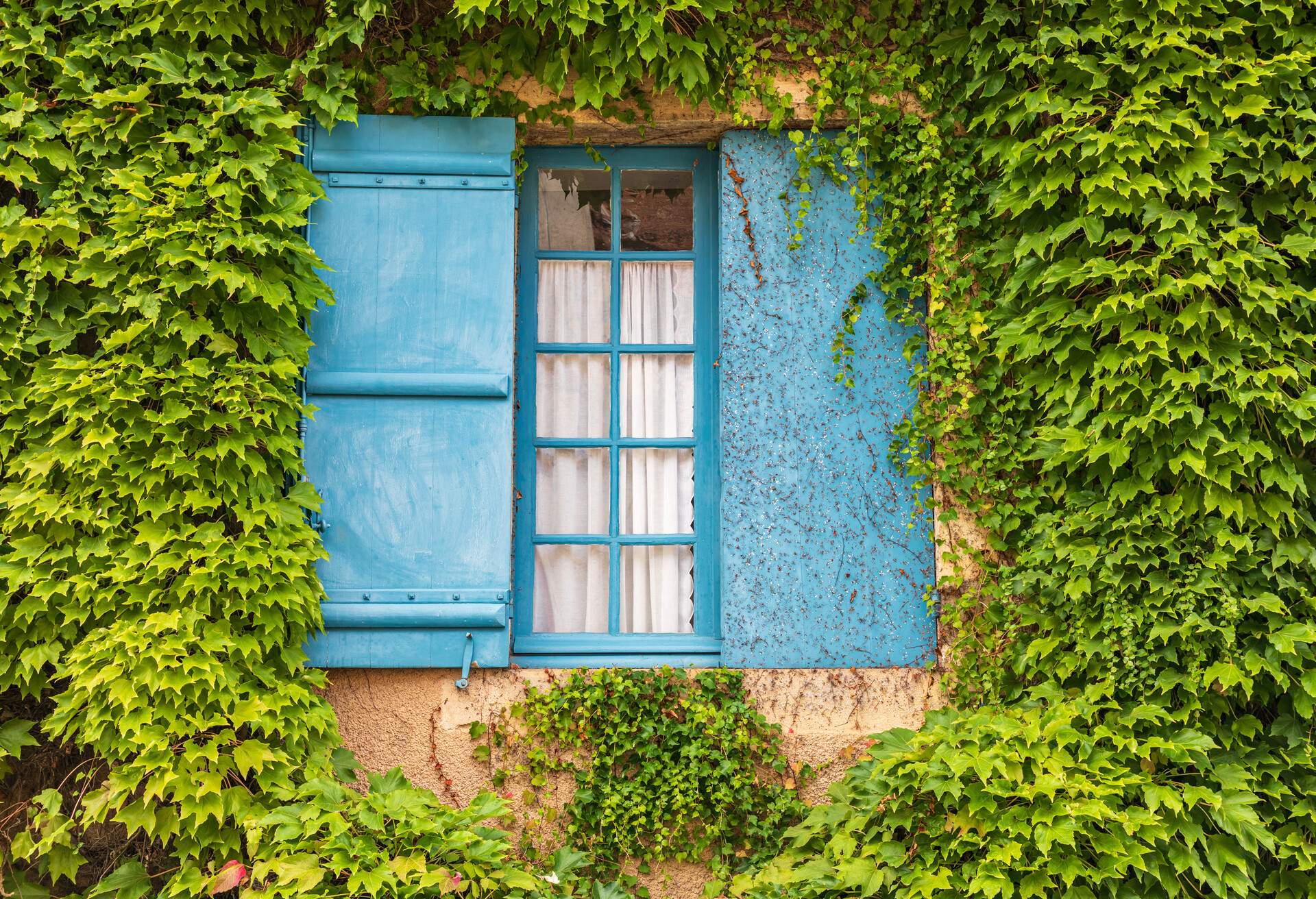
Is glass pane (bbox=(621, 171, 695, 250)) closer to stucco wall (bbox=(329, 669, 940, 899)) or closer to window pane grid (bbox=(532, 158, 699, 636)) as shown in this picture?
window pane grid (bbox=(532, 158, 699, 636))

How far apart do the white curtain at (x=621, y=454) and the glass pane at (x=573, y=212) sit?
0.10 metres

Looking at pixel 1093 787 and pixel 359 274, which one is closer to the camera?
pixel 1093 787

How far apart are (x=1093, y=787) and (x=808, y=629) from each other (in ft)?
3.66

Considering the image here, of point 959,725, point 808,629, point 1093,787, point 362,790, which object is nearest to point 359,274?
point 362,790

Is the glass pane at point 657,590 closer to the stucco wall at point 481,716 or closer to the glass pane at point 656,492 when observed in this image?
the glass pane at point 656,492

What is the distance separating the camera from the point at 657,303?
12.8 ft

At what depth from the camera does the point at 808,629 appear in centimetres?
361

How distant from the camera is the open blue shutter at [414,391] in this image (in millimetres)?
3500

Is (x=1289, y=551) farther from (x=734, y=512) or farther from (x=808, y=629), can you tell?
(x=734, y=512)

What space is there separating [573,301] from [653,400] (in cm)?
52

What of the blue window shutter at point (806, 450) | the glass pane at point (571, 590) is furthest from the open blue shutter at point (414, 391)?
the blue window shutter at point (806, 450)

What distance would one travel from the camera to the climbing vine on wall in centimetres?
299

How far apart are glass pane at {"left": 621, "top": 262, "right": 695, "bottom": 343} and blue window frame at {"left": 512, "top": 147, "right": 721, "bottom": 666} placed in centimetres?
3

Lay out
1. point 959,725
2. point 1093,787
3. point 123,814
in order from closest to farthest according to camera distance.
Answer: point 1093,787, point 123,814, point 959,725
